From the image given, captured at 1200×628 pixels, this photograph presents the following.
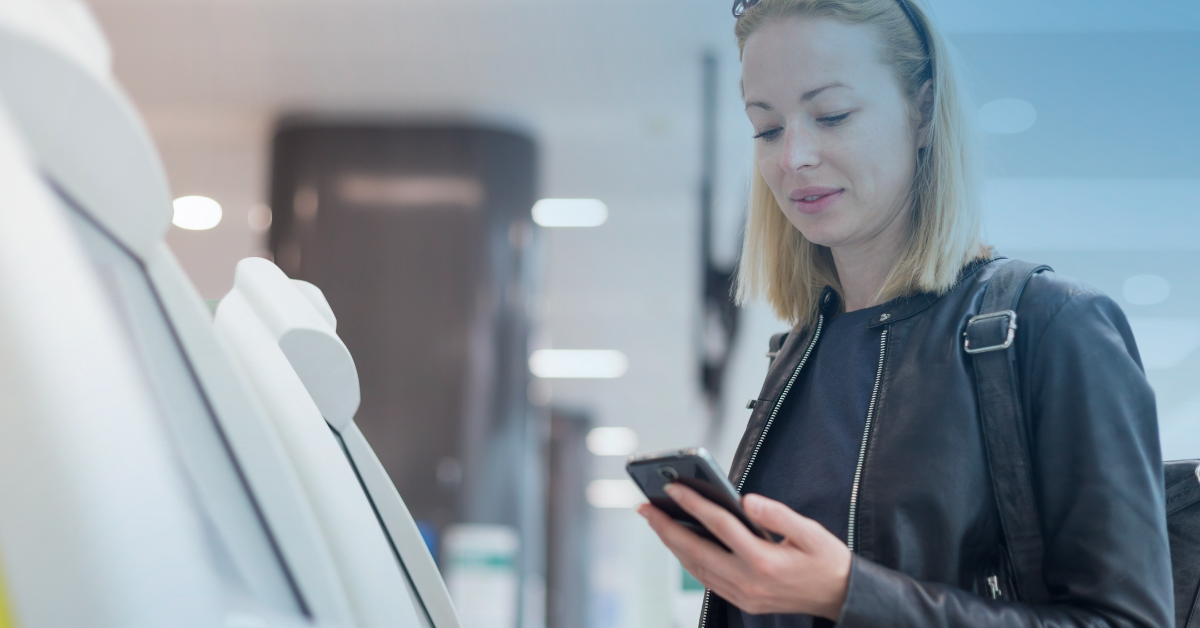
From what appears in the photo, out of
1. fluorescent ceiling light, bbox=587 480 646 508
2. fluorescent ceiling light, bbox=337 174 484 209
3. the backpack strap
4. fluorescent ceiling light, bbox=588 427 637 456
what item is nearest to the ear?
the backpack strap

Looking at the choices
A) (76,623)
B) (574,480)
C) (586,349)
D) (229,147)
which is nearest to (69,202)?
(76,623)

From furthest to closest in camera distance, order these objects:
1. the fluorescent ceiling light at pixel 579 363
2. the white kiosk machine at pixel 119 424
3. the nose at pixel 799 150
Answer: the fluorescent ceiling light at pixel 579 363 < the nose at pixel 799 150 < the white kiosk machine at pixel 119 424

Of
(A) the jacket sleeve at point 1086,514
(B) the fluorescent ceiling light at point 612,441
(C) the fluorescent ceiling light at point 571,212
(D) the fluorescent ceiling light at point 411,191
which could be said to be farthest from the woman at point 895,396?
(B) the fluorescent ceiling light at point 612,441

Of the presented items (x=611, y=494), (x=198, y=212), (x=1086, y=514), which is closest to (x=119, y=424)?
(x=1086, y=514)

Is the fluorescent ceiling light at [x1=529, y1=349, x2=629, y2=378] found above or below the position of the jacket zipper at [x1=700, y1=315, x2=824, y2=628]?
below

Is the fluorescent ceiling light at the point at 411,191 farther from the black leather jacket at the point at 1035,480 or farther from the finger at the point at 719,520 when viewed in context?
the finger at the point at 719,520

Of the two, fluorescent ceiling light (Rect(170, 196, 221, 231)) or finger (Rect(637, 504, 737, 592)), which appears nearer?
finger (Rect(637, 504, 737, 592))

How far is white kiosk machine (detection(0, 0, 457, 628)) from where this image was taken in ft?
1.09

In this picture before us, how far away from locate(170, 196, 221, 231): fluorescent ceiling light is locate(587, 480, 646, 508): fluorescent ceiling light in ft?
50.7

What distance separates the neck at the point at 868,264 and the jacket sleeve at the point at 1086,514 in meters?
0.25

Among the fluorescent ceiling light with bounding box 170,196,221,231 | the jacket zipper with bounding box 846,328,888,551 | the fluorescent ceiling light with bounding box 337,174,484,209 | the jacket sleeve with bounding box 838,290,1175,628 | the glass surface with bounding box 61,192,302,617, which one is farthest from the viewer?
the fluorescent ceiling light with bounding box 170,196,221,231

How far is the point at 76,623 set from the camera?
33 cm

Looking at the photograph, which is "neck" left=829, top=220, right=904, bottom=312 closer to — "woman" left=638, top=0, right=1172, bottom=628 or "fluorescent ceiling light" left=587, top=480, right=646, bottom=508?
"woman" left=638, top=0, right=1172, bottom=628

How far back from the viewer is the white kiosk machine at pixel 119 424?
33 centimetres
